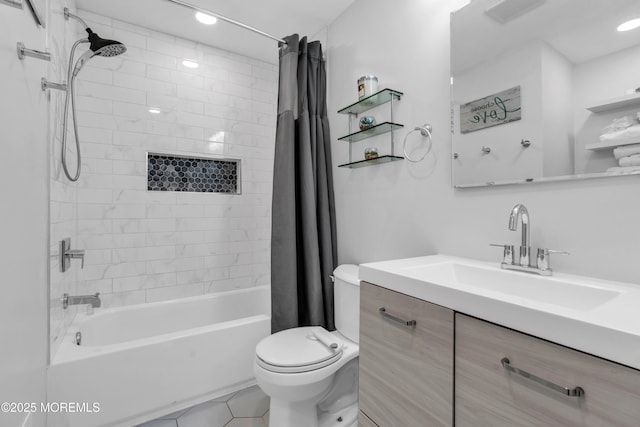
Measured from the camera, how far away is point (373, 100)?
5.85ft

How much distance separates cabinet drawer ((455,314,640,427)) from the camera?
50 cm

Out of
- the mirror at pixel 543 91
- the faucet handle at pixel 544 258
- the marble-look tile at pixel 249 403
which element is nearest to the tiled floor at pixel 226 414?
the marble-look tile at pixel 249 403

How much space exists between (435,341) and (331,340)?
0.85 metres

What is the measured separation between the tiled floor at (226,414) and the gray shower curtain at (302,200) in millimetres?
476

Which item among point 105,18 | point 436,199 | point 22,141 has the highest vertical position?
point 105,18

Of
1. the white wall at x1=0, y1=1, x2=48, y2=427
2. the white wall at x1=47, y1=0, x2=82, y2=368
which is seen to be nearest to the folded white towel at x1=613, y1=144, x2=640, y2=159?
the white wall at x1=0, y1=1, x2=48, y2=427

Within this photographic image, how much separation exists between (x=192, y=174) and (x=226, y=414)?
6.02ft

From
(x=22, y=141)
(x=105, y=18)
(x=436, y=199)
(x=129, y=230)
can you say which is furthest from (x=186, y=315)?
(x=105, y=18)

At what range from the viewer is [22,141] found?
3.37 ft

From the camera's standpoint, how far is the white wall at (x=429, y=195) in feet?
3.06

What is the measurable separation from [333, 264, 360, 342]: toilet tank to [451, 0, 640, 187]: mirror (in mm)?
755

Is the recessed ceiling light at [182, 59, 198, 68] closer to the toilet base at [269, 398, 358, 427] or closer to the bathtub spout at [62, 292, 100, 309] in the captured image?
the bathtub spout at [62, 292, 100, 309]

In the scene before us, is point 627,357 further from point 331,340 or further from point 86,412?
point 86,412

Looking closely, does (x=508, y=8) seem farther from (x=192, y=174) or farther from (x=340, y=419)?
(x=192, y=174)
